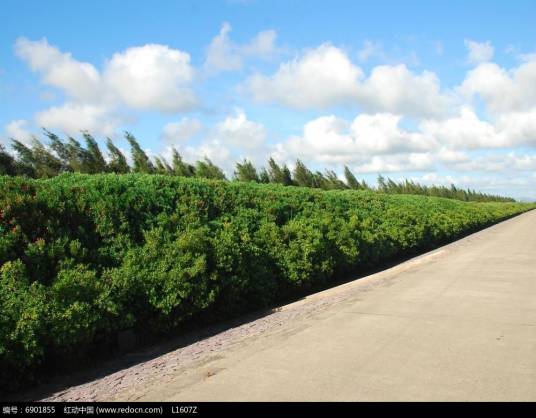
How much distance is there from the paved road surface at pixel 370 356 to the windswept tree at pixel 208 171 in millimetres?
12405

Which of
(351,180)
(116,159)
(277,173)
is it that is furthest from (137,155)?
(351,180)

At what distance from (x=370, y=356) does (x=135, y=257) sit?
10.8 ft

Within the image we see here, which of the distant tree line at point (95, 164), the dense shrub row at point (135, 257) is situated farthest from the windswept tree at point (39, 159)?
the dense shrub row at point (135, 257)

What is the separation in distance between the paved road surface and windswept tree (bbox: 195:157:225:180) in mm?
12405

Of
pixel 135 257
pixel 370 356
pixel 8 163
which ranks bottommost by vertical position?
pixel 370 356

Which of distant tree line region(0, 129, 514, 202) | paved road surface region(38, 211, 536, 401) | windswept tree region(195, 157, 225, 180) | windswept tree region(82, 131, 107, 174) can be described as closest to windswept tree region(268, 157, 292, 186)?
distant tree line region(0, 129, 514, 202)

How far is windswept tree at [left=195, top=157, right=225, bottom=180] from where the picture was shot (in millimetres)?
20078

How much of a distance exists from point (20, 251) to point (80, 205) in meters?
1.20

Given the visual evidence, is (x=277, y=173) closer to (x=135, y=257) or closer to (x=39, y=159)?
(x=39, y=159)

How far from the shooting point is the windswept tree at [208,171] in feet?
65.9

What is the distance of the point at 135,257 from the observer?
6434 mm

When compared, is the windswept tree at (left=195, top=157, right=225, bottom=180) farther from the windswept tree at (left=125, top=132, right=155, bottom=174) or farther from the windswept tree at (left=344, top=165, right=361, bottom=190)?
the windswept tree at (left=344, top=165, right=361, bottom=190)
